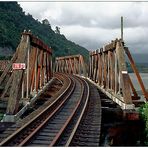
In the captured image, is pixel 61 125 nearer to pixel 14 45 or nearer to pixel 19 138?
pixel 19 138

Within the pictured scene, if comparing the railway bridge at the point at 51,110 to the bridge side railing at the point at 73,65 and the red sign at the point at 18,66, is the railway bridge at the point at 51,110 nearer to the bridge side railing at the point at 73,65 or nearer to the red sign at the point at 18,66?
the red sign at the point at 18,66

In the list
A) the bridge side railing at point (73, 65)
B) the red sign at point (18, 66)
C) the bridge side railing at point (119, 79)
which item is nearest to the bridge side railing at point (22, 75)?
the red sign at point (18, 66)

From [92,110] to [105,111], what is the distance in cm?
83

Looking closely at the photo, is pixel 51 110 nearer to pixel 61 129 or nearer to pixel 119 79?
pixel 119 79

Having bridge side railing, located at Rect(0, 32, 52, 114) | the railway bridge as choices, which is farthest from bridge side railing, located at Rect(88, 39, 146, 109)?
bridge side railing, located at Rect(0, 32, 52, 114)

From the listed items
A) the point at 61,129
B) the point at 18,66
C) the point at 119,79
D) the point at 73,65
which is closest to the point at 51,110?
the point at 18,66

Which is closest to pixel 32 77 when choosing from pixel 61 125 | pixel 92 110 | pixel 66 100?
pixel 66 100

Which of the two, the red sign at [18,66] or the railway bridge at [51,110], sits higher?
the red sign at [18,66]

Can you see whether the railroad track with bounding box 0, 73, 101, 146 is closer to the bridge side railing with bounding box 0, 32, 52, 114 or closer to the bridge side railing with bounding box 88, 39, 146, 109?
the bridge side railing with bounding box 0, 32, 52, 114

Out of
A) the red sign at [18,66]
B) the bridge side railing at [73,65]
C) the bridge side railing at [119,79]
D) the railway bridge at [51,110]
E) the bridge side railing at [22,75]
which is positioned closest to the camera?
the railway bridge at [51,110]

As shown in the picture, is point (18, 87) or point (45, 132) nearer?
point (45, 132)

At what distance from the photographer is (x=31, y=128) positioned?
40.3 ft

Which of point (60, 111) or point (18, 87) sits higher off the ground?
point (18, 87)

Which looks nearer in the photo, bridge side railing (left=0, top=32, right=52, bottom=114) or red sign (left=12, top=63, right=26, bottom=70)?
bridge side railing (left=0, top=32, right=52, bottom=114)
